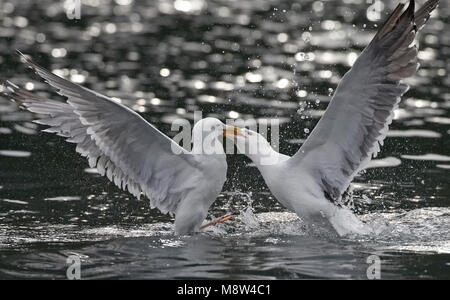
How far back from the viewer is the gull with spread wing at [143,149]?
1014 centimetres

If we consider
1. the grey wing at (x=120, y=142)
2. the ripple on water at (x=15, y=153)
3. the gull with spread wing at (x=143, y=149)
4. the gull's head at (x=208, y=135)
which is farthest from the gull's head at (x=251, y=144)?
the ripple on water at (x=15, y=153)

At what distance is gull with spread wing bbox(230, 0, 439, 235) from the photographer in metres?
9.62

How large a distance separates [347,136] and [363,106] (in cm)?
42

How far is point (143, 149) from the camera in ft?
34.4

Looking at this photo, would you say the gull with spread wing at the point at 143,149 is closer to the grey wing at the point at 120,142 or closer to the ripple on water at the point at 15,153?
the grey wing at the point at 120,142

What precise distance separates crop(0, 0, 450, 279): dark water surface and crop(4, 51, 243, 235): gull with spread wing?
1.37 ft

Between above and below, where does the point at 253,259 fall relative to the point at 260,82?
below

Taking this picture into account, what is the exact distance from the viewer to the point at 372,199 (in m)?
12.0

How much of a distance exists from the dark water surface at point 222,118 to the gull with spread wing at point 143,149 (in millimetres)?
419
